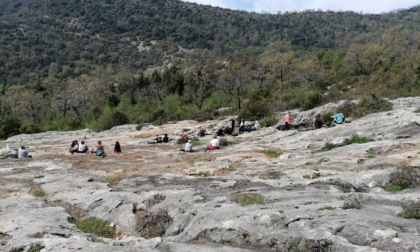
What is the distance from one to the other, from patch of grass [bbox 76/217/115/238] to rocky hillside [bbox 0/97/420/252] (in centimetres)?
12

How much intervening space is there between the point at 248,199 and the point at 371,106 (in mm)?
23535

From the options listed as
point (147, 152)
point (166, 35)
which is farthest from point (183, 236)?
point (166, 35)

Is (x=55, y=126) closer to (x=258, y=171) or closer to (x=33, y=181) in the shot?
(x=33, y=181)

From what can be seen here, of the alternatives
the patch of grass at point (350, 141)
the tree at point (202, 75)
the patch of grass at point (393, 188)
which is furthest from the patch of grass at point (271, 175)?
the tree at point (202, 75)

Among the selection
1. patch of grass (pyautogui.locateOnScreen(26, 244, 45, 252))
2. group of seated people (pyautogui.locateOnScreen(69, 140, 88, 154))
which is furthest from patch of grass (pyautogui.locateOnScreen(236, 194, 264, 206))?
group of seated people (pyautogui.locateOnScreen(69, 140, 88, 154))

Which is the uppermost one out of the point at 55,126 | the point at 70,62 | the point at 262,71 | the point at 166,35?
the point at 166,35

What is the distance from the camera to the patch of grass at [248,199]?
1270 cm

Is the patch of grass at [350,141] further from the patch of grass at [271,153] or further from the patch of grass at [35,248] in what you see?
the patch of grass at [35,248]

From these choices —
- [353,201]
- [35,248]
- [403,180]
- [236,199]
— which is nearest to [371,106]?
[403,180]

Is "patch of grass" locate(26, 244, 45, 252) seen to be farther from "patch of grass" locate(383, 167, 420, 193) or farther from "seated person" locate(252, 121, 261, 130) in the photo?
"seated person" locate(252, 121, 261, 130)

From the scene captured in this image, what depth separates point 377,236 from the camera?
28.3ft

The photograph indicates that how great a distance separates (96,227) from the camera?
1335 cm

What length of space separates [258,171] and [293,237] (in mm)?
9415

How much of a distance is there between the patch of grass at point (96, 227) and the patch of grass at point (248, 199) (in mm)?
4165
